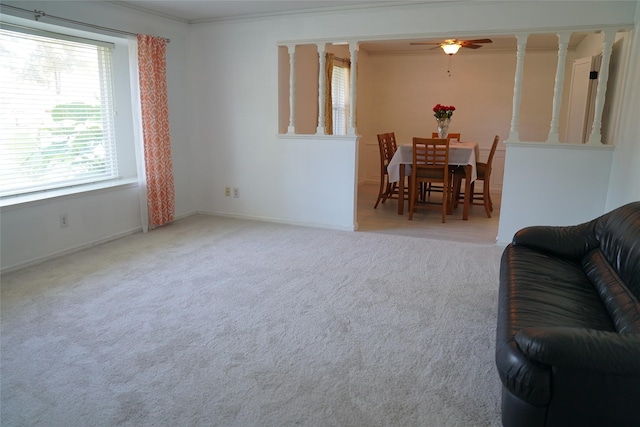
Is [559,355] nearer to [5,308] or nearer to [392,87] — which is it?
[5,308]

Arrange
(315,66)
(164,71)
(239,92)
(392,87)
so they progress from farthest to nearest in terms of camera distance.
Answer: (392,87), (315,66), (239,92), (164,71)

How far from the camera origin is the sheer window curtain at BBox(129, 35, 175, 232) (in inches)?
182

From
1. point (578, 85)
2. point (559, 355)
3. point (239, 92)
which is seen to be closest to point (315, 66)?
point (239, 92)

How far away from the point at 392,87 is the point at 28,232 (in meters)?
6.14

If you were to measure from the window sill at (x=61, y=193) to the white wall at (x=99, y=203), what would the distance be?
22mm

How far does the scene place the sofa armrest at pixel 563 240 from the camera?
9.14ft

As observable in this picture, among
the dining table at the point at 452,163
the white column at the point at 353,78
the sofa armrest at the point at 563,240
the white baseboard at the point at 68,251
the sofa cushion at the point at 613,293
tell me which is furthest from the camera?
the dining table at the point at 452,163

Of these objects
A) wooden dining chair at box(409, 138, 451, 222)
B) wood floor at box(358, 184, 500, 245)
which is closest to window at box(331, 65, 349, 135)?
wood floor at box(358, 184, 500, 245)

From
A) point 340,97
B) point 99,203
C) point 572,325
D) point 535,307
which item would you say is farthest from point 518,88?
point 99,203

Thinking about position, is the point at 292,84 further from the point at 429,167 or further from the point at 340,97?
the point at 340,97

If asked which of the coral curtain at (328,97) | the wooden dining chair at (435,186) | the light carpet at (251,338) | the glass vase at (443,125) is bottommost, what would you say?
the light carpet at (251,338)

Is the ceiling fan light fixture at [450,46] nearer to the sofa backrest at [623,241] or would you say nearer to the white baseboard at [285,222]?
the white baseboard at [285,222]

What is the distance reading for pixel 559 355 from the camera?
154cm

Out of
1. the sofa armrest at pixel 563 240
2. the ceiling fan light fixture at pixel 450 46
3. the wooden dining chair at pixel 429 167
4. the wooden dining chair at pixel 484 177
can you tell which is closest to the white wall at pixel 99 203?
the wooden dining chair at pixel 429 167
